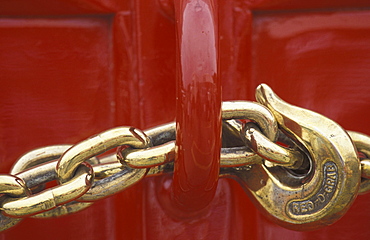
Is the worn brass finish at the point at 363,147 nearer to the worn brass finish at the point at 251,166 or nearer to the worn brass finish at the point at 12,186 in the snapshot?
the worn brass finish at the point at 251,166

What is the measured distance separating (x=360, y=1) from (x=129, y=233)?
0.51 meters

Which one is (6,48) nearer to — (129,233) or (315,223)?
(129,233)

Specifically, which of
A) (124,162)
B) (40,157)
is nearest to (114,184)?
(124,162)

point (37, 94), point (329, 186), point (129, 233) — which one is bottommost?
point (129, 233)

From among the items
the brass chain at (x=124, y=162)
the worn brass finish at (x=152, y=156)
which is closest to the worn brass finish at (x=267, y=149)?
the brass chain at (x=124, y=162)

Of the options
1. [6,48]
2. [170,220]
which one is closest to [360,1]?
Answer: [170,220]

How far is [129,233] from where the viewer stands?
2.63ft

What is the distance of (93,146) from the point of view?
2.09 ft

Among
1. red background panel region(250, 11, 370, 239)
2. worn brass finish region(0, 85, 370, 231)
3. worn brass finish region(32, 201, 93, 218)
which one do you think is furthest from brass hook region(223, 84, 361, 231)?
worn brass finish region(32, 201, 93, 218)

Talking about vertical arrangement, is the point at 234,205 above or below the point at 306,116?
below

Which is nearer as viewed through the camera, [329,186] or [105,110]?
[329,186]

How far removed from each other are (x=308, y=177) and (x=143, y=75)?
282 millimetres

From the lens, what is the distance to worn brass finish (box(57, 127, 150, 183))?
0.64 metres

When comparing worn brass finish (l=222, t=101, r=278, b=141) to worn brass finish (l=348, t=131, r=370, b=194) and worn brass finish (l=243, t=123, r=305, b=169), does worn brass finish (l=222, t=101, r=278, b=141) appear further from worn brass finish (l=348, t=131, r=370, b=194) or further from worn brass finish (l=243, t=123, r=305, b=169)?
worn brass finish (l=348, t=131, r=370, b=194)
